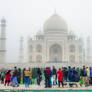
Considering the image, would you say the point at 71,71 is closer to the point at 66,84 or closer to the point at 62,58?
the point at 66,84

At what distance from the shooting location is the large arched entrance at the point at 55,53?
33969 millimetres

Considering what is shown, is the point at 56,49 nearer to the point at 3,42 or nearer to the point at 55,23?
the point at 55,23

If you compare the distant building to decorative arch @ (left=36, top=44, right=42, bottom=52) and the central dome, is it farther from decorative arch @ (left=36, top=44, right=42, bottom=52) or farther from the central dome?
the central dome

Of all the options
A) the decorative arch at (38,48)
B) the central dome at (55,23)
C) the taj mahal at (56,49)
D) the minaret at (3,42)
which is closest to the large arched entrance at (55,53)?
the taj mahal at (56,49)

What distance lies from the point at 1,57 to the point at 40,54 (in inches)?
333

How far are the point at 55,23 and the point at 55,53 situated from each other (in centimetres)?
454

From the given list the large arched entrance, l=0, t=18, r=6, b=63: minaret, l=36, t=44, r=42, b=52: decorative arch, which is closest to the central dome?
the large arched entrance

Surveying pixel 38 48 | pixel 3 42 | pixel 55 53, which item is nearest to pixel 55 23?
pixel 55 53

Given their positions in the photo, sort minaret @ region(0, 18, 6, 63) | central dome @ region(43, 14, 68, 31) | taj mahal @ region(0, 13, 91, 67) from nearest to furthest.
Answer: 1. minaret @ region(0, 18, 6, 63)
2. taj mahal @ region(0, 13, 91, 67)
3. central dome @ region(43, 14, 68, 31)

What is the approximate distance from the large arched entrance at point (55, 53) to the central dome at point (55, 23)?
9.21ft

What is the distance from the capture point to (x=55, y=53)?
1364 inches

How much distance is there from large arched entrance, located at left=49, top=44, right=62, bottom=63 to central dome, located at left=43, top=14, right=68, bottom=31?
9.21 feet

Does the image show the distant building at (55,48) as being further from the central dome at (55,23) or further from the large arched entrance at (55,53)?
the central dome at (55,23)

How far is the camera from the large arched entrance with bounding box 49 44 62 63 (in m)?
34.0
